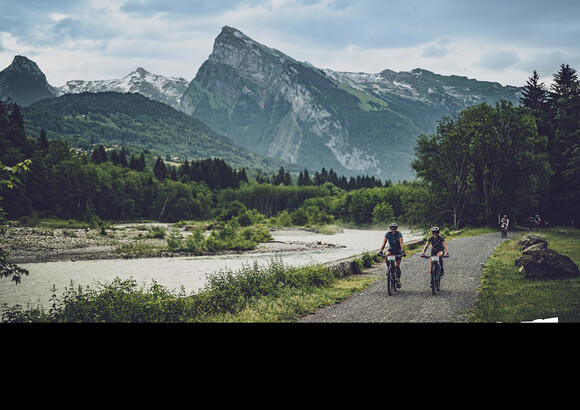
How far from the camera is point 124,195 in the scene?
3637 inches

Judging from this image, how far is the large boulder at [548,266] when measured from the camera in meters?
11.4

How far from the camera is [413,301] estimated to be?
36.8 ft

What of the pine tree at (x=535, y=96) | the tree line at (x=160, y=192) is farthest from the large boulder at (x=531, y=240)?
the pine tree at (x=535, y=96)

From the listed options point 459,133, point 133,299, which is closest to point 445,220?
point 459,133

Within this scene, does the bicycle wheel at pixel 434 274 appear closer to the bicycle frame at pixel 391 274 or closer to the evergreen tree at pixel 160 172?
the bicycle frame at pixel 391 274

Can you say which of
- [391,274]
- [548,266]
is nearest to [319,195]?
[391,274]

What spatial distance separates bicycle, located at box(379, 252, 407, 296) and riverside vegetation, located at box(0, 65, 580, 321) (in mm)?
1619

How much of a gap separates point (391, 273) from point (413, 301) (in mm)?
1509

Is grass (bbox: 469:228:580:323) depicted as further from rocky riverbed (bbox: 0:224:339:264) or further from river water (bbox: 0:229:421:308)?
rocky riverbed (bbox: 0:224:339:264)

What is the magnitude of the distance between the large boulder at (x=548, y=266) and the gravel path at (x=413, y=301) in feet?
5.24

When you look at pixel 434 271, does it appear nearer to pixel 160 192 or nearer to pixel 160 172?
pixel 160 192
